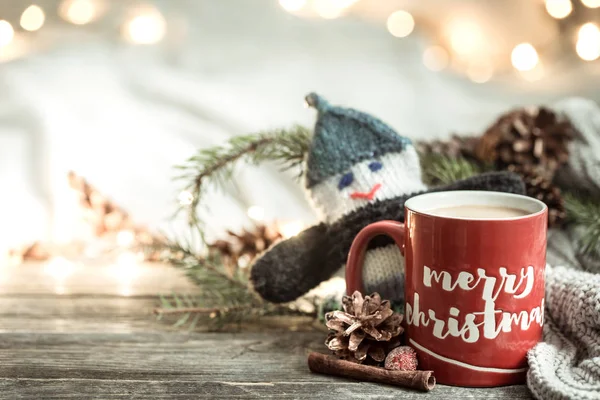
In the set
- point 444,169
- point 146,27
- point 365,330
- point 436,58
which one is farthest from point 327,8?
point 365,330

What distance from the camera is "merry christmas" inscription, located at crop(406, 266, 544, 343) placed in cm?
54

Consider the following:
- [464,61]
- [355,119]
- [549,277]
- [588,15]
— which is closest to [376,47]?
[464,61]

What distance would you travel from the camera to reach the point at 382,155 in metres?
0.67

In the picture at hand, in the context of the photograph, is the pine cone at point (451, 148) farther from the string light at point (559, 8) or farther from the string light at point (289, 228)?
the string light at point (559, 8)

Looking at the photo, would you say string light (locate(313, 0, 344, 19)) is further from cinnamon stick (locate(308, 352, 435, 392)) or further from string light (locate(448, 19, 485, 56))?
cinnamon stick (locate(308, 352, 435, 392))

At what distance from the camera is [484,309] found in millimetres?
539

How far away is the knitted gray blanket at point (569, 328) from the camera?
51 cm

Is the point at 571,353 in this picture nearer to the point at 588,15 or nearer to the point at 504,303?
the point at 504,303

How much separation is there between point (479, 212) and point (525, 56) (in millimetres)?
768

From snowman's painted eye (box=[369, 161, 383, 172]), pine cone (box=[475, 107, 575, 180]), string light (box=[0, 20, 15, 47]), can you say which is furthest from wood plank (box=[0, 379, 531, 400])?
string light (box=[0, 20, 15, 47])

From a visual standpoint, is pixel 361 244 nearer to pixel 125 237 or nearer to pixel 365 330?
pixel 365 330

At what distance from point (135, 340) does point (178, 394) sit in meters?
0.15

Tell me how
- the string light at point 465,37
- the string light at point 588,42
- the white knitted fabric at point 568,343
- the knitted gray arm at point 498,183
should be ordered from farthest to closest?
the string light at point 465,37
the string light at point 588,42
the knitted gray arm at point 498,183
the white knitted fabric at point 568,343

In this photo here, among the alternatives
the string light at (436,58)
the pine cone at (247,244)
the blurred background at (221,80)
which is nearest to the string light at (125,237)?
the blurred background at (221,80)
